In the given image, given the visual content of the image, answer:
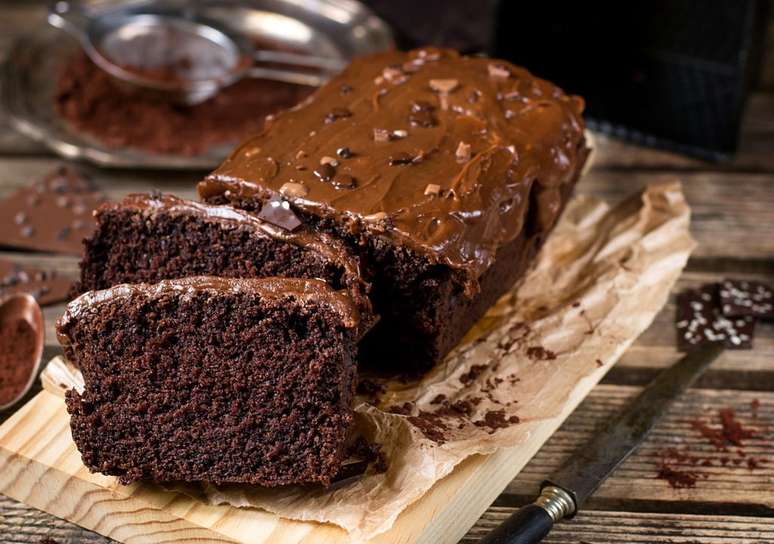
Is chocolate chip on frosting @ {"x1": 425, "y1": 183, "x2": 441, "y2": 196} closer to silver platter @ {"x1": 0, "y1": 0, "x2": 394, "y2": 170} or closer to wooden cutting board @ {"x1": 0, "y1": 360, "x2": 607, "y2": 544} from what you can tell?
wooden cutting board @ {"x1": 0, "y1": 360, "x2": 607, "y2": 544}

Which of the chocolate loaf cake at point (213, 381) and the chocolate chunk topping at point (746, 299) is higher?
the chocolate chunk topping at point (746, 299)

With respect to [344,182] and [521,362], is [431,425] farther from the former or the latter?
[344,182]

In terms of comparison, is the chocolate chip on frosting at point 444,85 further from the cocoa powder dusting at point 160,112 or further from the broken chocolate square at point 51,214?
the broken chocolate square at point 51,214

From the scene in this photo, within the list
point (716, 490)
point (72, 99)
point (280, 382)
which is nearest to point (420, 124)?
point (280, 382)

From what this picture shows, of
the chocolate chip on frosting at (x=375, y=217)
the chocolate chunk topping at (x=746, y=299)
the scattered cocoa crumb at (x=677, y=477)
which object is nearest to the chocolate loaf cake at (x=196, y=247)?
the chocolate chip on frosting at (x=375, y=217)

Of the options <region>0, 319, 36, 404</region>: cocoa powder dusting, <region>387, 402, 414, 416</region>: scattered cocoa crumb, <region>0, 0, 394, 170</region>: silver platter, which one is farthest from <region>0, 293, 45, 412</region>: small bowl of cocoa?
<region>387, 402, 414, 416</region>: scattered cocoa crumb

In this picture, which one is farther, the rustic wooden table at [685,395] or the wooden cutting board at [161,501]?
the rustic wooden table at [685,395]
